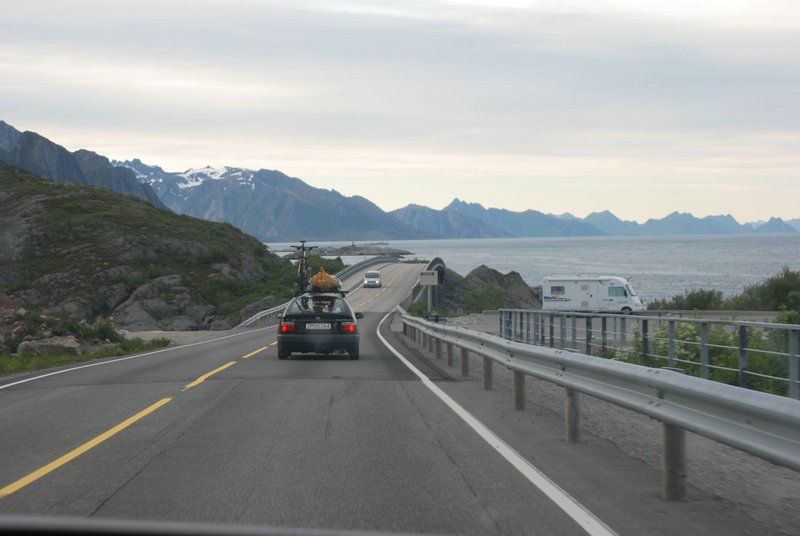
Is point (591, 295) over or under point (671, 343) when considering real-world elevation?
under

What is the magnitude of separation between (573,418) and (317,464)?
280cm

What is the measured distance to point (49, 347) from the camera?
23.5 m

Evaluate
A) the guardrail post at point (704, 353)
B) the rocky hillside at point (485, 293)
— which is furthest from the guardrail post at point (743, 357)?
the rocky hillside at point (485, 293)

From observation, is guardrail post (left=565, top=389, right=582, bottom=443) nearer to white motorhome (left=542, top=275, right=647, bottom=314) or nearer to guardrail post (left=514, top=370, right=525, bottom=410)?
guardrail post (left=514, top=370, right=525, bottom=410)

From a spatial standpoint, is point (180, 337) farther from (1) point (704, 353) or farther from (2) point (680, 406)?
(2) point (680, 406)

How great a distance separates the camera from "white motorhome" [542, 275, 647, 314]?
178 feet

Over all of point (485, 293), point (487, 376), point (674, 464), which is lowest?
point (485, 293)

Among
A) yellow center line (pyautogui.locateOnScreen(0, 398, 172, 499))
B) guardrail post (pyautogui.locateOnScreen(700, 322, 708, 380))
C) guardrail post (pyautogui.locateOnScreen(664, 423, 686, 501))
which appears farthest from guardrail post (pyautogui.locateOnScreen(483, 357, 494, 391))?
guardrail post (pyautogui.locateOnScreen(664, 423, 686, 501))

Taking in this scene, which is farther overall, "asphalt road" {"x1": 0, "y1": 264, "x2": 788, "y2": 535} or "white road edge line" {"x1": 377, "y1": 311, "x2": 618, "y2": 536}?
"asphalt road" {"x1": 0, "y1": 264, "x2": 788, "y2": 535}

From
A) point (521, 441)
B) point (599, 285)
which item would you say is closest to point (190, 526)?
point (521, 441)

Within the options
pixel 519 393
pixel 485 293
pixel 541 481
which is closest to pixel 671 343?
pixel 519 393

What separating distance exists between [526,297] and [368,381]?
257 ft

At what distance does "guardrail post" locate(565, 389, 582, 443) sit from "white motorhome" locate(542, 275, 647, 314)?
45.5 metres

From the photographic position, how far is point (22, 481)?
23.4ft
